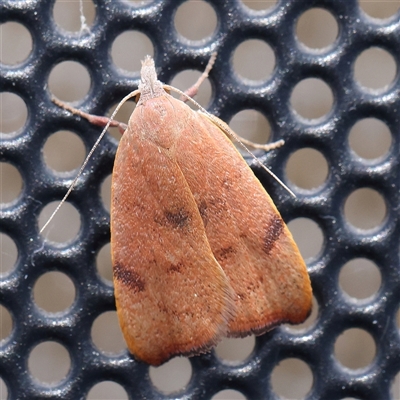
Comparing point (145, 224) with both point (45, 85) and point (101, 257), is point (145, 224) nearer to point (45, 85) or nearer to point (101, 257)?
point (45, 85)

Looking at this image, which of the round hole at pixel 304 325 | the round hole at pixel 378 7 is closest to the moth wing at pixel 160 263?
the round hole at pixel 304 325

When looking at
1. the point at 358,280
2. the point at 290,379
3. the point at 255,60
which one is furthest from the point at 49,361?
the point at 255,60

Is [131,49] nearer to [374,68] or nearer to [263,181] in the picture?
[374,68]

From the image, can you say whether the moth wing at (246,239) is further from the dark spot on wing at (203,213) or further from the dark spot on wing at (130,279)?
the dark spot on wing at (130,279)

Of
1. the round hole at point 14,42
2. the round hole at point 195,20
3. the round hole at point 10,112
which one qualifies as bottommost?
the round hole at point 10,112

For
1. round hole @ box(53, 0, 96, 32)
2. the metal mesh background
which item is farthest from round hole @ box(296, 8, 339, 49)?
the metal mesh background

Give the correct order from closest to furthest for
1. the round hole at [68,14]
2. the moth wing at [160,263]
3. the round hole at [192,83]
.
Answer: the moth wing at [160,263]
the round hole at [68,14]
the round hole at [192,83]
